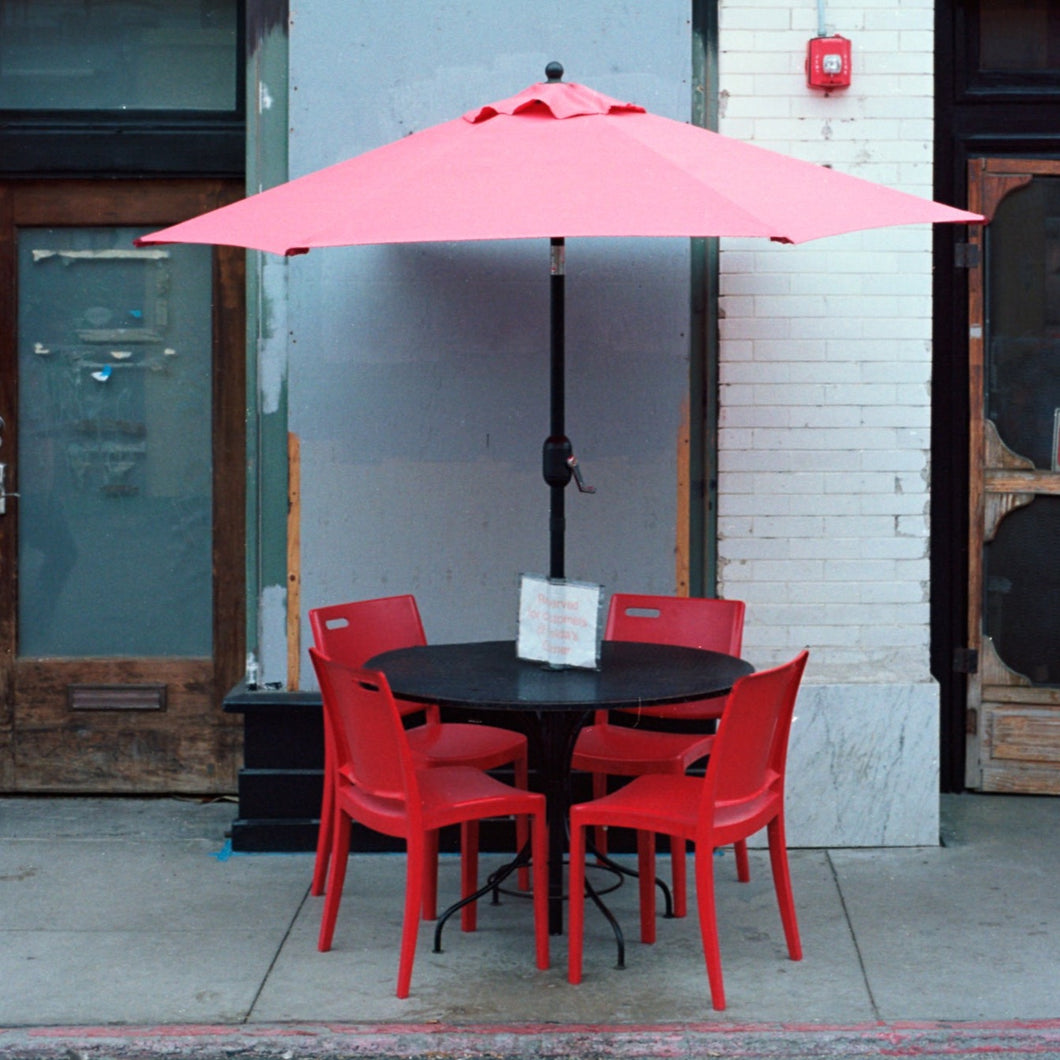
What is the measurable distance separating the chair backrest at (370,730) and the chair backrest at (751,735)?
0.83 m

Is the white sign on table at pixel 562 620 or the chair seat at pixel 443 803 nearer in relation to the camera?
the chair seat at pixel 443 803

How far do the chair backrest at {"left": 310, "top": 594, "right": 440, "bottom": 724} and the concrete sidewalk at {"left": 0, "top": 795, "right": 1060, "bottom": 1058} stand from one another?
79 centimetres

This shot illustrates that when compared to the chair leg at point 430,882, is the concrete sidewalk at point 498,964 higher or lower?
lower

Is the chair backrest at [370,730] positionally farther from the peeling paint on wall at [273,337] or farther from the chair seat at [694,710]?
the peeling paint on wall at [273,337]

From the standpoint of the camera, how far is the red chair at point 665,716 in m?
5.07

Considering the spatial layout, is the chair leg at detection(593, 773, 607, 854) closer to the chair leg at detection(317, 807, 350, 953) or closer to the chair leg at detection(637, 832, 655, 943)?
the chair leg at detection(637, 832, 655, 943)

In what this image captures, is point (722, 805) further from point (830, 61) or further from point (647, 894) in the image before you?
point (830, 61)

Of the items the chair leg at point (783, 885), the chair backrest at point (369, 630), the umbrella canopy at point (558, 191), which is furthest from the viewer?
the chair backrest at point (369, 630)

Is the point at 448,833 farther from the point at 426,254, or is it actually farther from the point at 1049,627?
the point at 1049,627

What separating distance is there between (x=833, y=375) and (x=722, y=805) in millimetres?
2093

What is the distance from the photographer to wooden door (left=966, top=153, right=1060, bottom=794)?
20.8ft

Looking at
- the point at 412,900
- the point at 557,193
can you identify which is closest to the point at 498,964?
the point at 412,900

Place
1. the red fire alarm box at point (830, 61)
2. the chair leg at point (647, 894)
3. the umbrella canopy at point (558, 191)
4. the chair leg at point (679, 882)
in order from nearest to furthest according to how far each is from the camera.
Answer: the umbrella canopy at point (558, 191) < the chair leg at point (647, 894) < the chair leg at point (679, 882) < the red fire alarm box at point (830, 61)

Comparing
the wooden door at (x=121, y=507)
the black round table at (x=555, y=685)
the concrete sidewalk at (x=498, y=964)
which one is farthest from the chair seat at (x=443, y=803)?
the wooden door at (x=121, y=507)
